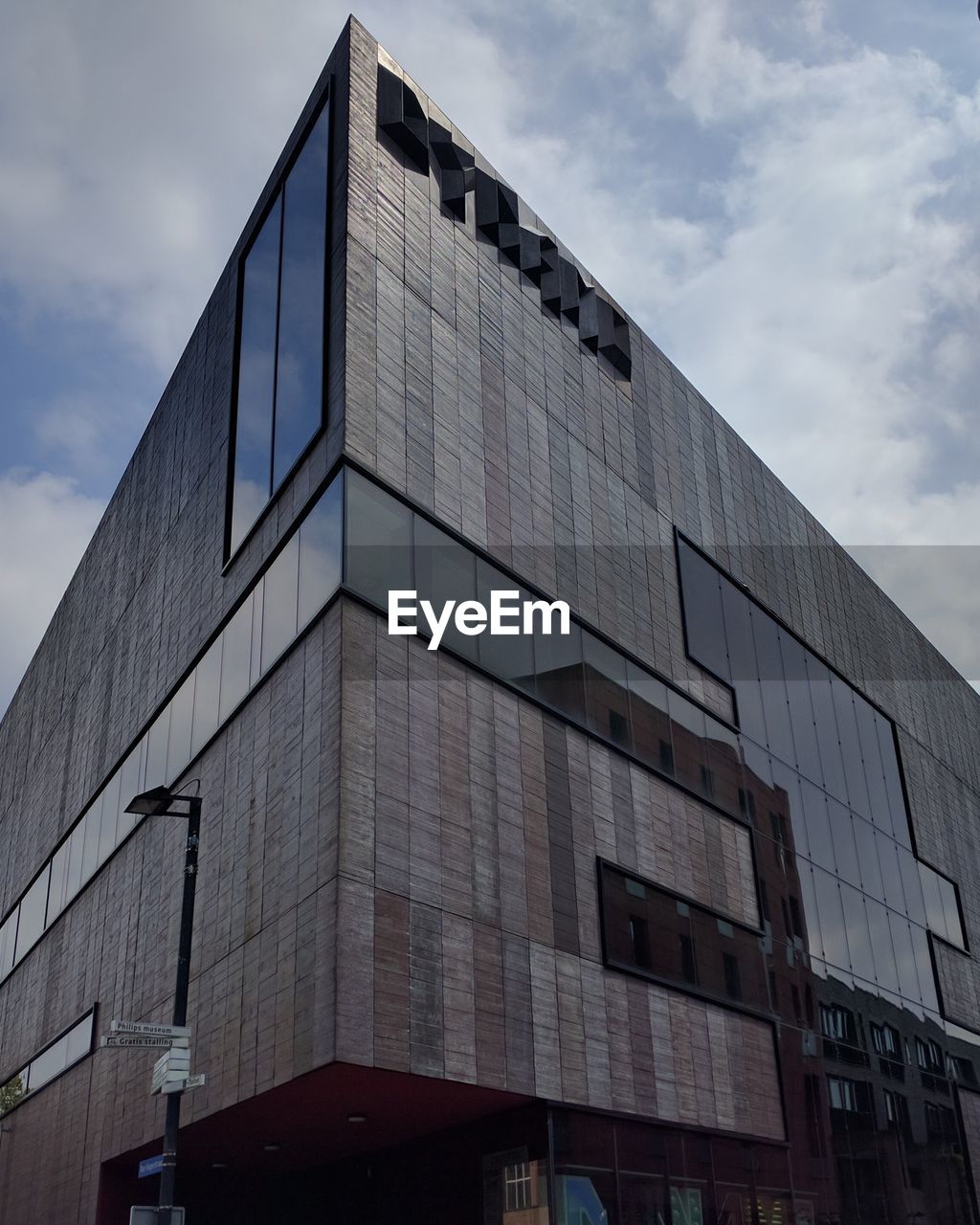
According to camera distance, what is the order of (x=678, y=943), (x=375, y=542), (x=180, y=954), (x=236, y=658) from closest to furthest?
(x=180, y=954) → (x=375, y=542) → (x=236, y=658) → (x=678, y=943)

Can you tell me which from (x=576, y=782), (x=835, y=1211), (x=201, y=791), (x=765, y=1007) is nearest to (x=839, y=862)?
(x=765, y=1007)

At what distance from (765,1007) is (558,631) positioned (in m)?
10.5

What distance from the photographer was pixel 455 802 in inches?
910

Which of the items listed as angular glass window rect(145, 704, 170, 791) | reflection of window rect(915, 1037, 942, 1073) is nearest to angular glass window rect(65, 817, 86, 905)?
angular glass window rect(145, 704, 170, 791)

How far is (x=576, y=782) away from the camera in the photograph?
86.5 ft

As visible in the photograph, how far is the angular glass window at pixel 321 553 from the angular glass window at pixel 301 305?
1.87m

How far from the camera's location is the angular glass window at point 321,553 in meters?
23.4

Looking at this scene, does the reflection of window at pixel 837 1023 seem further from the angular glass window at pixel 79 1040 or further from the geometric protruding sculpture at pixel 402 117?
the geometric protruding sculpture at pixel 402 117

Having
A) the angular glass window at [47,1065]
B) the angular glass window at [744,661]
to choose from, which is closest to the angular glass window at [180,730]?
the angular glass window at [47,1065]

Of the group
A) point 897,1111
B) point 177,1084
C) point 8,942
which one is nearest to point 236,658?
point 177,1084

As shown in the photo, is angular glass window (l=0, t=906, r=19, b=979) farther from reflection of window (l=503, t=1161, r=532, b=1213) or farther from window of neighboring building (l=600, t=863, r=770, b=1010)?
window of neighboring building (l=600, t=863, r=770, b=1010)

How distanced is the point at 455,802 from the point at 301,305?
40.0ft

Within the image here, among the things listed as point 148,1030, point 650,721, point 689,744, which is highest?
point 650,721

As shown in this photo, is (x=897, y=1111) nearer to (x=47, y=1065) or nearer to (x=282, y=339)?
(x=47, y=1065)
